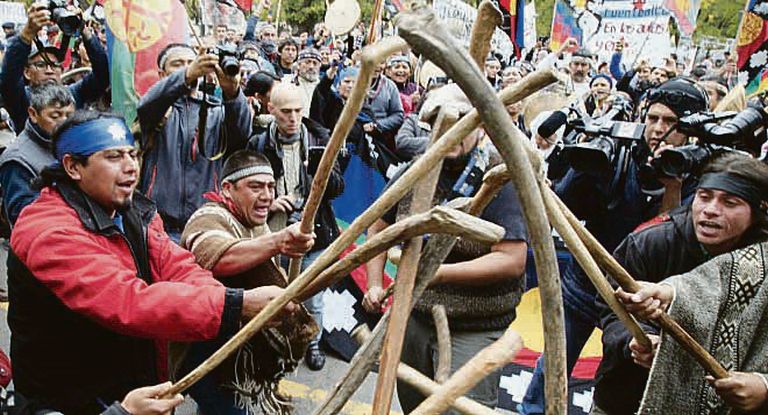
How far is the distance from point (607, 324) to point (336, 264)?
148cm

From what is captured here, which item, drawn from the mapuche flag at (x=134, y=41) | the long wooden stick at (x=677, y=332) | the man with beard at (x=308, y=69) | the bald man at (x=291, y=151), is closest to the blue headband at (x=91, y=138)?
the long wooden stick at (x=677, y=332)

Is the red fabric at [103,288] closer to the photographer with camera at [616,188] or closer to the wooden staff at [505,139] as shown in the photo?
the wooden staff at [505,139]

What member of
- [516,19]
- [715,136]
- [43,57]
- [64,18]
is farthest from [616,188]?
[516,19]

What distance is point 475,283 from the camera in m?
2.65

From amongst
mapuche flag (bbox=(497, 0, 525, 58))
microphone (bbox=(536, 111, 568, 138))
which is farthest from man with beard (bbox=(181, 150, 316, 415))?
mapuche flag (bbox=(497, 0, 525, 58))

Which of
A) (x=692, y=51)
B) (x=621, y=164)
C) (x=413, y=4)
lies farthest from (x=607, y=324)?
(x=692, y=51)

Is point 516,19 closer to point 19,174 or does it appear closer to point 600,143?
point 600,143

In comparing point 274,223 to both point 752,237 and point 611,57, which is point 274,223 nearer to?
point 752,237

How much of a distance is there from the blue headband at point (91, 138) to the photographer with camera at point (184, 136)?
148cm

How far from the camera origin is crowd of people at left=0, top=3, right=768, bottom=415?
203 centimetres

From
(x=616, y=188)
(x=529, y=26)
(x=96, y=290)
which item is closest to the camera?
(x=96, y=290)

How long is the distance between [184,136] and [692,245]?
282 cm

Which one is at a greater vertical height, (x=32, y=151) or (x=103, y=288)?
(x=103, y=288)

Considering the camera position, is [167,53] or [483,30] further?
[167,53]
